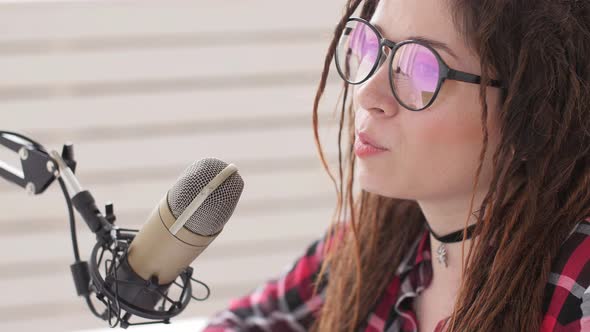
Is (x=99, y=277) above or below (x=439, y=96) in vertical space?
below

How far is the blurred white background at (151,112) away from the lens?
255cm

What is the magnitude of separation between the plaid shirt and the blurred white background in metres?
0.94

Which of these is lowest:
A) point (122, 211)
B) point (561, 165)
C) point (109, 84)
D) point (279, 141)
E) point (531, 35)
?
point (122, 211)

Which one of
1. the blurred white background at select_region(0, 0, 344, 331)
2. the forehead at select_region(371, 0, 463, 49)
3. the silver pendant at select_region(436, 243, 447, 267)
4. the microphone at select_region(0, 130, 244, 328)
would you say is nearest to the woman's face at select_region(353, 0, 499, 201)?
the forehead at select_region(371, 0, 463, 49)

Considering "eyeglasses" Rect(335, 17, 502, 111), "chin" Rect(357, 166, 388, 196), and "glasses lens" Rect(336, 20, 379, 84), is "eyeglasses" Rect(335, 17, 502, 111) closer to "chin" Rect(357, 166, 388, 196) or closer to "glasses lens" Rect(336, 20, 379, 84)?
"glasses lens" Rect(336, 20, 379, 84)

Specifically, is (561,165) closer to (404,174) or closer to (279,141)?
(404,174)

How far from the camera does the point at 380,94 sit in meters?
1.16

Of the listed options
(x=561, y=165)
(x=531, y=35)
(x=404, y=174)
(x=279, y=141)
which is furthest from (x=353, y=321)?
(x=279, y=141)

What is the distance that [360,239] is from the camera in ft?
4.82

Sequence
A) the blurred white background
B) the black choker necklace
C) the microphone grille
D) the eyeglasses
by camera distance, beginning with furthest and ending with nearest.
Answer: the blurred white background
the black choker necklace
the eyeglasses
the microphone grille

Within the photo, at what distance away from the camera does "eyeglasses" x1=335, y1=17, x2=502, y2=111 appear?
1108 mm

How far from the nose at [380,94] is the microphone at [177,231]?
24 centimetres

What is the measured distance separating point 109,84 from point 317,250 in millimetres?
1237

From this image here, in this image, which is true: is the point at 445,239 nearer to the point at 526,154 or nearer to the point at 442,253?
the point at 442,253
